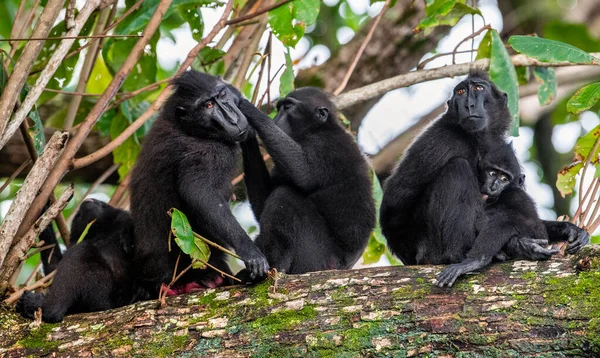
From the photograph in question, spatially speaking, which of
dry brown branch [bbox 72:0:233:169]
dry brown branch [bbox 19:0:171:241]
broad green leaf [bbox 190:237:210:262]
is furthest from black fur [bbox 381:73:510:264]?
dry brown branch [bbox 19:0:171:241]

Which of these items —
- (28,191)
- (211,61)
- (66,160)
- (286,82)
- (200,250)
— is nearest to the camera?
(200,250)

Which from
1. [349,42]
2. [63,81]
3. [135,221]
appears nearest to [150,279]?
[135,221]

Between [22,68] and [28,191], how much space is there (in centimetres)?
89

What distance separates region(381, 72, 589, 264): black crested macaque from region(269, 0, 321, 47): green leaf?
53.5 inches

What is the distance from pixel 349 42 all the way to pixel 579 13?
136 inches

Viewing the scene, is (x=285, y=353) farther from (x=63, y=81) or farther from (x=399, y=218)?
(x=63, y=81)

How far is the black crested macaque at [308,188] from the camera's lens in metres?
6.02

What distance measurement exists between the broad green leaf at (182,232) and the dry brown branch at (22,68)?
1.46 m

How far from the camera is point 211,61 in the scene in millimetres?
7465

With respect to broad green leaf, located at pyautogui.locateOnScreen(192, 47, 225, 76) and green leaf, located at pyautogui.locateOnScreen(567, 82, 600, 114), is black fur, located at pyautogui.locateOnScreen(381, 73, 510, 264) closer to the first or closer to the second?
green leaf, located at pyautogui.locateOnScreen(567, 82, 600, 114)

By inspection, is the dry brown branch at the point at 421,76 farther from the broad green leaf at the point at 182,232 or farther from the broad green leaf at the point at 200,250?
the broad green leaf at the point at 182,232

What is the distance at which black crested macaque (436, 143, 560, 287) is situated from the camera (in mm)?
4727

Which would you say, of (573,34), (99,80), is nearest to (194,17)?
(99,80)

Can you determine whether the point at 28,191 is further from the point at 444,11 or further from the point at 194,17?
the point at 444,11
